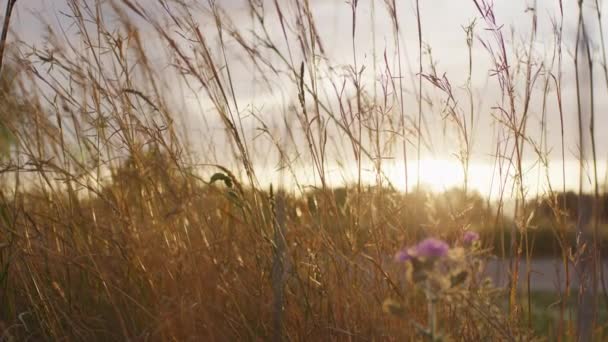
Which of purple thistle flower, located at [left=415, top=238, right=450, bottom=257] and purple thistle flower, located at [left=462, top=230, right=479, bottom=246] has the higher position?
purple thistle flower, located at [left=415, top=238, right=450, bottom=257]

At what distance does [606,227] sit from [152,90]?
1417 millimetres

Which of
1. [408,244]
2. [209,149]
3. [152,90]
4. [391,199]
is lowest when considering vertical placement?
[408,244]

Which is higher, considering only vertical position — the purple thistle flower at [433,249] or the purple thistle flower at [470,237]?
the purple thistle flower at [433,249]

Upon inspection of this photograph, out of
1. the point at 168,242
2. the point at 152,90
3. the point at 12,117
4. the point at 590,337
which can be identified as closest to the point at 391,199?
the point at 168,242

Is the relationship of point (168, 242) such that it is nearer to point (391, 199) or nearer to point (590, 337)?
point (391, 199)

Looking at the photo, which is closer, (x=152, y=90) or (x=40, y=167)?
(x=40, y=167)

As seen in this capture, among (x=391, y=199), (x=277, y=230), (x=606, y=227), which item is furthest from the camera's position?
(x=606, y=227)

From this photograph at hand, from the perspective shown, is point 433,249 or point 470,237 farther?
point 470,237

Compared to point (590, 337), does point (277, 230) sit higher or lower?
higher

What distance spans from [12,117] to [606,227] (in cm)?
181

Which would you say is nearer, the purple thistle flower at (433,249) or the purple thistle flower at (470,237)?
the purple thistle flower at (433,249)

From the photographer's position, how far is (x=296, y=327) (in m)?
1.62

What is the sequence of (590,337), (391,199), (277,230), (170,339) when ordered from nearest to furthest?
(590,337) → (277,230) → (170,339) → (391,199)

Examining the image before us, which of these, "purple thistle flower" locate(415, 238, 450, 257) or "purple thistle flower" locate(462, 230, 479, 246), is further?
"purple thistle flower" locate(462, 230, 479, 246)
